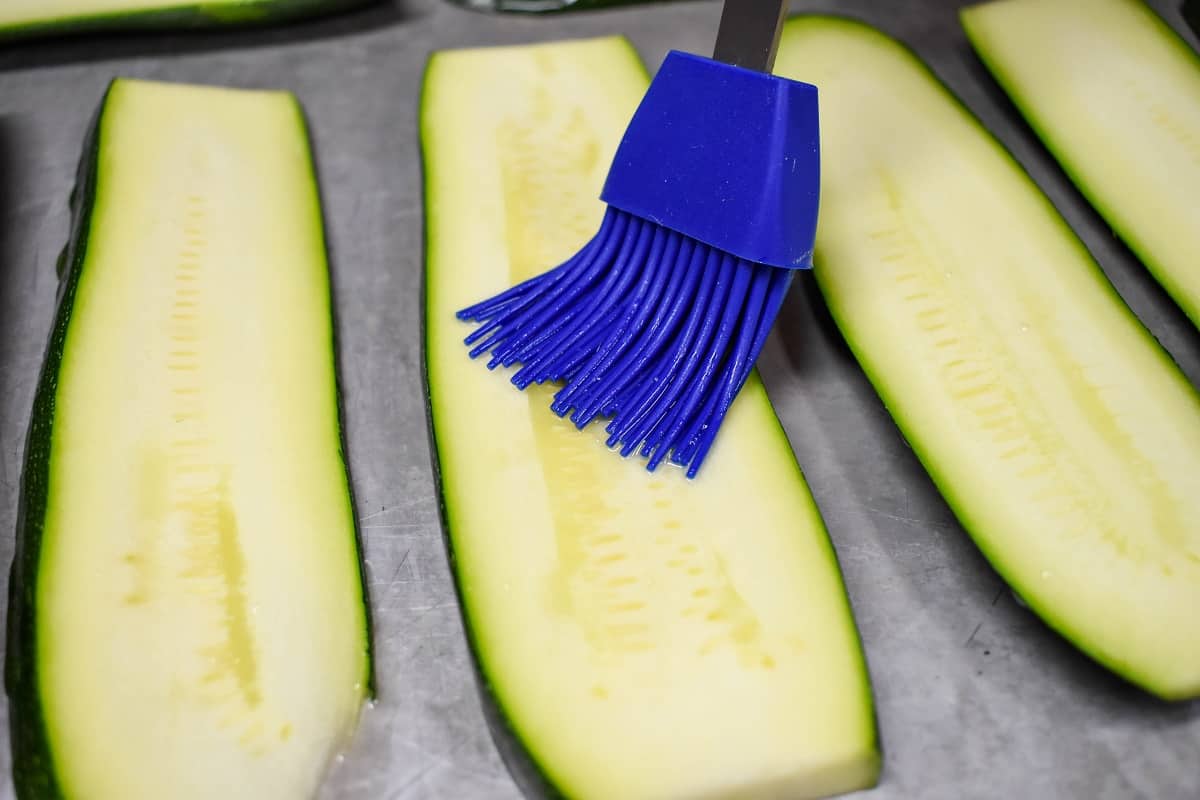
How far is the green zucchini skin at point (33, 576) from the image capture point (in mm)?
1243

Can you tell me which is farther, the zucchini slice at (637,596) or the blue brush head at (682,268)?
the blue brush head at (682,268)

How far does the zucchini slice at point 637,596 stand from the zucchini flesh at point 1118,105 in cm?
93

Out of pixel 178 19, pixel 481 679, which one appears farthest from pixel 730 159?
pixel 178 19


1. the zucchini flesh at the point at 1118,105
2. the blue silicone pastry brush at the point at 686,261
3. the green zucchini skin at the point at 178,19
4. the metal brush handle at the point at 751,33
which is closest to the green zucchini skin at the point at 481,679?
the blue silicone pastry brush at the point at 686,261

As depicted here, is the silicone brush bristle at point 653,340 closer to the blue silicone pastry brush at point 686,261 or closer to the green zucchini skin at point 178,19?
the blue silicone pastry brush at point 686,261

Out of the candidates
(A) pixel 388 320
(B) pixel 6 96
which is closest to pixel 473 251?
(A) pixel 388 320

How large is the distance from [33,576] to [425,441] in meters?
0.63

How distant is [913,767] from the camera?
53.7 inches

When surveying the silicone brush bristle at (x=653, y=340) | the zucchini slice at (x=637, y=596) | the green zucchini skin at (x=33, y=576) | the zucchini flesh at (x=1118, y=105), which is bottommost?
the green zucchini skin at (x=33, y=576)

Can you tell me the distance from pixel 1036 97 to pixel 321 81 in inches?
65.1

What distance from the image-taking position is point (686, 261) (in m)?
1.56

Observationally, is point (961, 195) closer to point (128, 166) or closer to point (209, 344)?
point (209, 344)

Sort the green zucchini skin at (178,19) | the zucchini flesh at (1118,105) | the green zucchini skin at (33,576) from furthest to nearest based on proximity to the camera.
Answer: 1. the green zucchini skin at (178,19)
2. the zucchini flesh at (1118,105)
3. the green zucchini skin at (33,576)

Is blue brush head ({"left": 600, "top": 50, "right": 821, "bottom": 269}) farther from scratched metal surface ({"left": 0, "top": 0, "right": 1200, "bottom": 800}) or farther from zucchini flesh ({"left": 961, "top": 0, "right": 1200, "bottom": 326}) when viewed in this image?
zucchini flesh ({"left": 961, "top": 0, "right": 1200, "bottom": 326})
